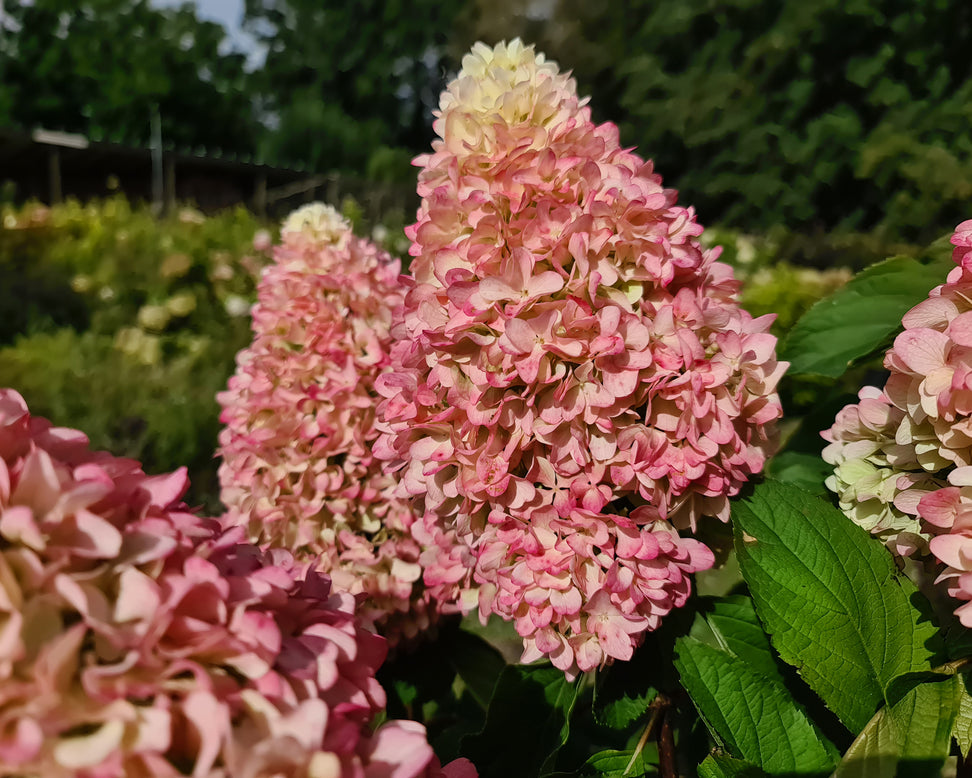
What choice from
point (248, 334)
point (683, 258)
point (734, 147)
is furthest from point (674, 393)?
point (734, 147)

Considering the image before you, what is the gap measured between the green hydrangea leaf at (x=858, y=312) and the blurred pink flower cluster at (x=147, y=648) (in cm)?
66

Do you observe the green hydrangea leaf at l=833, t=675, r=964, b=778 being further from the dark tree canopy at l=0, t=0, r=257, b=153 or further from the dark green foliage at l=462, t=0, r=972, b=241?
the dark tree canopy at l=0, t=0, r=257, b=153

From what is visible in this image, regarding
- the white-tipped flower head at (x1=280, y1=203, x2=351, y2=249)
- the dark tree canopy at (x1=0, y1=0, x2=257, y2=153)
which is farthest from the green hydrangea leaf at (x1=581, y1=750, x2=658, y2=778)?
the dark tree canopy at (x1=0, y1=0, x2=257, y2=153)

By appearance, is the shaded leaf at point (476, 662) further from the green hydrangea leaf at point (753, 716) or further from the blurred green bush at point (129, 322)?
the blurred green bush at point (129, 322)

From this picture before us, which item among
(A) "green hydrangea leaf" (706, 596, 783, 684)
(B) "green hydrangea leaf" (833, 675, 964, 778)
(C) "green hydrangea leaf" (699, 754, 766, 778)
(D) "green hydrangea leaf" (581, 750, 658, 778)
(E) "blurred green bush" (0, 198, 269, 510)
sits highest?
(B) "green hydrangea leaf" (833, 675, 964, 778)

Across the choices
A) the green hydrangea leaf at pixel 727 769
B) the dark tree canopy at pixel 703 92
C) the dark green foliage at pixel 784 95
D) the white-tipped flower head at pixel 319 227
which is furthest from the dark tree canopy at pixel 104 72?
the green hydrangea leaf at pixel 727 769

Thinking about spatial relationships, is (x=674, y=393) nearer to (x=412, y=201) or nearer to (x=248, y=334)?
(x=248, y=334)

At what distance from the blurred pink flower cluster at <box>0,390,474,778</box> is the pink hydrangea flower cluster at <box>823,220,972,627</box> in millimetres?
397

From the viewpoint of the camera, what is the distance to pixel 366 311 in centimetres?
104

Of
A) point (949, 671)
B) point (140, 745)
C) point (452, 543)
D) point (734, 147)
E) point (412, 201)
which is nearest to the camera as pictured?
point (140, 745)

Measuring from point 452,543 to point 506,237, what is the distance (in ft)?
1.15

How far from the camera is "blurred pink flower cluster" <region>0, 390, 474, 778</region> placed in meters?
0.33

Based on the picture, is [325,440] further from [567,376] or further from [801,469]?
[801,469]

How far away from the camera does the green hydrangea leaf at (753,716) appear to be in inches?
24.3
